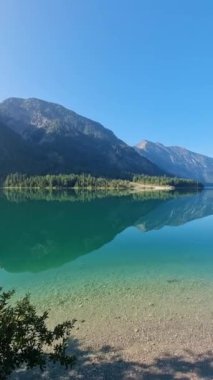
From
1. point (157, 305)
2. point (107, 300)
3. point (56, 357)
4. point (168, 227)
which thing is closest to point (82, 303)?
point (107, 300)

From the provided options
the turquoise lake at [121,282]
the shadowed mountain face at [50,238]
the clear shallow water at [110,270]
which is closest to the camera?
the turquoise lake at [121,282]

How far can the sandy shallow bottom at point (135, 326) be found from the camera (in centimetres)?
1109

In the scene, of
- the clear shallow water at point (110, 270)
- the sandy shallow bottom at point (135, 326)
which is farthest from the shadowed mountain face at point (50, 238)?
the sandy shallow bottom at point (135, 326)

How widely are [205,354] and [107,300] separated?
727cm

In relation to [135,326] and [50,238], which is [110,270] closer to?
[135,326]

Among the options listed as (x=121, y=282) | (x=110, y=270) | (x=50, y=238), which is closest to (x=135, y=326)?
(x=121, y=282)

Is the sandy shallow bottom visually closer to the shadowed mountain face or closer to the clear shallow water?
the clear shallow water

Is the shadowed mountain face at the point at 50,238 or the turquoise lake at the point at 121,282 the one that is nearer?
the turquoise lake at the point at 121,282

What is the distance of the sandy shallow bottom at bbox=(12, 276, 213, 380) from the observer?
11.1m

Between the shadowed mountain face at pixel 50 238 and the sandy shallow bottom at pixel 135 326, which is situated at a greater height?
the sandy shallow bottom at pixel 135 326

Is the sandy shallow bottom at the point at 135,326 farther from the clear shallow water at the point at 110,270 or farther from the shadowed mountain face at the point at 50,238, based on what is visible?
the shadowed mountain face at the point at 50,238

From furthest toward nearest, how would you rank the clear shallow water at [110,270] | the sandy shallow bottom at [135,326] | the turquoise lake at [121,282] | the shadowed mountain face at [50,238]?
the shadowed mountain face at [50,238] → the clear shallow water at [110,270] → the turquoise lake at [121,282] → the sandy shallow bottom at [135,326]

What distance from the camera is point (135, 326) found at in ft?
48.6

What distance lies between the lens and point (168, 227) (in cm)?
5491
